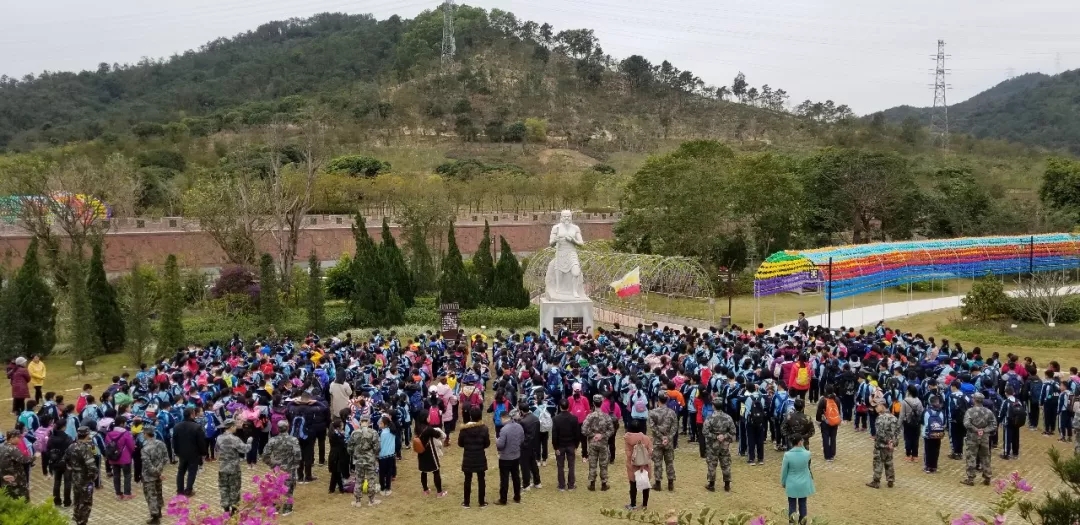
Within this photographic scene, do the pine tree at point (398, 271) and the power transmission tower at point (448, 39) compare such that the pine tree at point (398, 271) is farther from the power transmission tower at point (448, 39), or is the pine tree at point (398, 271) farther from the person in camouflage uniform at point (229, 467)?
the power transmission tower at point (448, 39)

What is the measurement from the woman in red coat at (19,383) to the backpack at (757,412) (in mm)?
13285

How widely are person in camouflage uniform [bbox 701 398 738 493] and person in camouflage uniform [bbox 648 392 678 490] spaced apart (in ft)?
1.53

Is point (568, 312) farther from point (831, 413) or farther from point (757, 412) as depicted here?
point (831, 413)

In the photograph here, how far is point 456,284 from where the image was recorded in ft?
91.4

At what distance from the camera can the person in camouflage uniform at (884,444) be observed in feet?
36.7

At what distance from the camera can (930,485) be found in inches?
460

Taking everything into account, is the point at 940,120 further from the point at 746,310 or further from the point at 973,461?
the point at 973,461

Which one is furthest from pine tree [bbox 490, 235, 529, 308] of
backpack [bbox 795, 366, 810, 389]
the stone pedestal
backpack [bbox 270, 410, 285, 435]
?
backpack [bbox 270, 410, 285, 435]

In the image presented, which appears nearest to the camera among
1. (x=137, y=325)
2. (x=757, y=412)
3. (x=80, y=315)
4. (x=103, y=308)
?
(x=757, y=412)

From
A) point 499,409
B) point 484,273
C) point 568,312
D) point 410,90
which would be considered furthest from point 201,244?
point 410,90

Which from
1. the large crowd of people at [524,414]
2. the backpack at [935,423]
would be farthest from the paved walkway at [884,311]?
the backpack at [935,423]

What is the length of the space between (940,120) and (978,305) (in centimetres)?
11981

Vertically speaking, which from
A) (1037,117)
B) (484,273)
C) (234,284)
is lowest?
(234,284)

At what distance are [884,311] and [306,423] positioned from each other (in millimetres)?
22806
